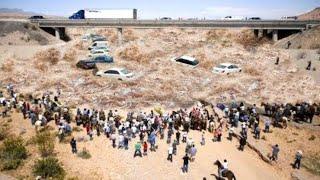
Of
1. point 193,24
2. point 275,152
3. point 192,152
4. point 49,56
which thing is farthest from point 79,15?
point 275,152

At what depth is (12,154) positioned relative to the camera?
89.8 ft

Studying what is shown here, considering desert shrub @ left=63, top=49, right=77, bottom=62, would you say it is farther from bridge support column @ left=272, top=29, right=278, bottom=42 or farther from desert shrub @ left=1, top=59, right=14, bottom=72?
bridge support column @ left=272, top=29, right=278, bottom=42

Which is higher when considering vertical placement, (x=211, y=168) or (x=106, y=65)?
(x=106, y=65)

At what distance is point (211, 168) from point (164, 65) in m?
25.6

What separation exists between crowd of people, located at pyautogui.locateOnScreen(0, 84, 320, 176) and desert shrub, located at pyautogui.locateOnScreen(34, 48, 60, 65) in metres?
16.0

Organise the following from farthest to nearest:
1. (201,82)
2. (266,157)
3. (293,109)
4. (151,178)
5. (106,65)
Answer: (106,65), (201,82), (293,109), (266,157), (151,178)

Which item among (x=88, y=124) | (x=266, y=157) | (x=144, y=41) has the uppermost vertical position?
(x=144, y=41)

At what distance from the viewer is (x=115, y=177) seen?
2475cm

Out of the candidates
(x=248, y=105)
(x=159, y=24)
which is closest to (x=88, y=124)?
(x=248, y=105)

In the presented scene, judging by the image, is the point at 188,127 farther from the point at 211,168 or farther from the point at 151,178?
the point at 151,178

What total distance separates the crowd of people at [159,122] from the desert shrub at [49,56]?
16.0 m

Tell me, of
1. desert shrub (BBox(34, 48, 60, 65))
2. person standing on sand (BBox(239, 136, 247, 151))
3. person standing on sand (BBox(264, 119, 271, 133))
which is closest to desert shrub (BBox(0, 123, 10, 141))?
person standing on sand (BBox(239, 136, 247, 151))

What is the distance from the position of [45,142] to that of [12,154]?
8.18 ft

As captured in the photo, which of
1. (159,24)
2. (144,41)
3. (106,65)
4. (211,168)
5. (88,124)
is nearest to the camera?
(211,168)
